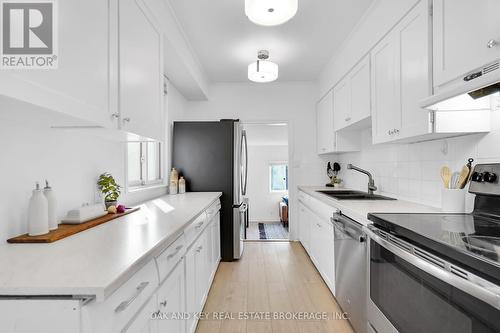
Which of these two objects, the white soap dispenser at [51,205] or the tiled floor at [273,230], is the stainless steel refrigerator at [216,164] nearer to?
the tiled floor at [273,230]

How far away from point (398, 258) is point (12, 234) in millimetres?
1703

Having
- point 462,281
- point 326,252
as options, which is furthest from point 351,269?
point 462,281

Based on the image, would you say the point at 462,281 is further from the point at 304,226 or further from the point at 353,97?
the point at 304,226

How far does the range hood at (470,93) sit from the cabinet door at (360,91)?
0.92 metres

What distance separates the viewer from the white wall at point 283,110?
4.18 metres

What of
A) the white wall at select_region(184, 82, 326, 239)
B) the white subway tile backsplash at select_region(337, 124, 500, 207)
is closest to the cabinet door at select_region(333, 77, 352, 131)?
the white subway tile backsplash at select_region(337, 124, 500, 207)

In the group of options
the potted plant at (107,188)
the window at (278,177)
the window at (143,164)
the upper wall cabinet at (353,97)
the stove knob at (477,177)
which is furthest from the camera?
the window at (278,177)

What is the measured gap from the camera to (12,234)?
44.6 inches

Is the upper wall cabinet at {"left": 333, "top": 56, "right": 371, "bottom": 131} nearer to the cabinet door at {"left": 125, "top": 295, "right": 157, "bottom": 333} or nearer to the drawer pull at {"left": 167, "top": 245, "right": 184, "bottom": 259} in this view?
the drawer pull at {"left": 167, "top": 245, "right": 184, "bottom": 259}

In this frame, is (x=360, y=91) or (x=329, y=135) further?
(x=329, y=135)

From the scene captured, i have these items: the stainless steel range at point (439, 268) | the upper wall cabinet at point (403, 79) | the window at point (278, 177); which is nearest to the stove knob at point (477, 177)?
the stainless steel range at point (439, 268)

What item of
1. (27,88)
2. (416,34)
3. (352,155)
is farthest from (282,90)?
(27,88)

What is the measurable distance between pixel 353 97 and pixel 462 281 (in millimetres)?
2172

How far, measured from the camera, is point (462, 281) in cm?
83
